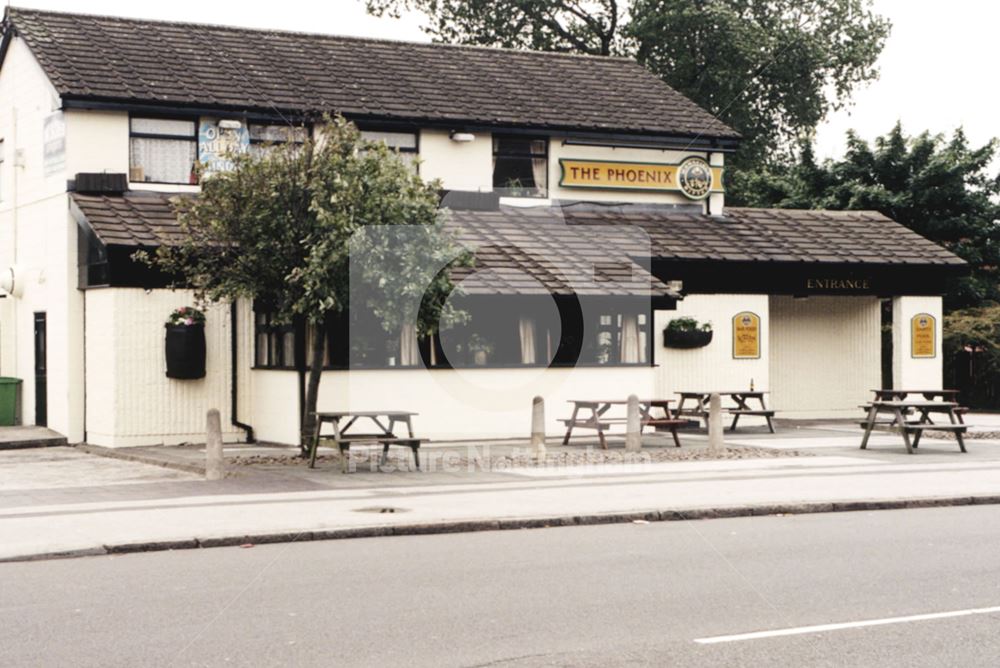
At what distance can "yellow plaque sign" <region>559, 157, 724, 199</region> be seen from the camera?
1109 inches

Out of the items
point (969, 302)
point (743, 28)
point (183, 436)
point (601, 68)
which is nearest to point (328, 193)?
point (183, 436)

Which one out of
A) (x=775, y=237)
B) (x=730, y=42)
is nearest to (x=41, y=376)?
(x=775, y=237)

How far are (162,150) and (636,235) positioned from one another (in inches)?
367

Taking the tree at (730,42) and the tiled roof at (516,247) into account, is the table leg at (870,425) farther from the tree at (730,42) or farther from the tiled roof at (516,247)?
the tree at (730,42)

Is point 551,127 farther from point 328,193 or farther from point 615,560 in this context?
point 615,560

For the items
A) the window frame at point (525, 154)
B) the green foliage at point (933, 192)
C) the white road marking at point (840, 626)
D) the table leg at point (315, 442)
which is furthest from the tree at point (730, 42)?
the white road marking at point (840, 626)

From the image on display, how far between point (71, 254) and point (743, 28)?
29.6 m

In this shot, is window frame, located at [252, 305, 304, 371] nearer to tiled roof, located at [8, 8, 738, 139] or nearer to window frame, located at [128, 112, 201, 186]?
window frame, located at [128, 112, 201, 186]

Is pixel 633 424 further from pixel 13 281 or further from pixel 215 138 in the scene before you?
pixel 13 281

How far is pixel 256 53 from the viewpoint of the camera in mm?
27859

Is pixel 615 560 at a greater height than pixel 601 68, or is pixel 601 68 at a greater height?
pixel 601 68

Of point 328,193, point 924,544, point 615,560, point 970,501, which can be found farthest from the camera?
point 328,193

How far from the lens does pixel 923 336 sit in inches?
1172

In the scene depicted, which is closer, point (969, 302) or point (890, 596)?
point (890, 596)
